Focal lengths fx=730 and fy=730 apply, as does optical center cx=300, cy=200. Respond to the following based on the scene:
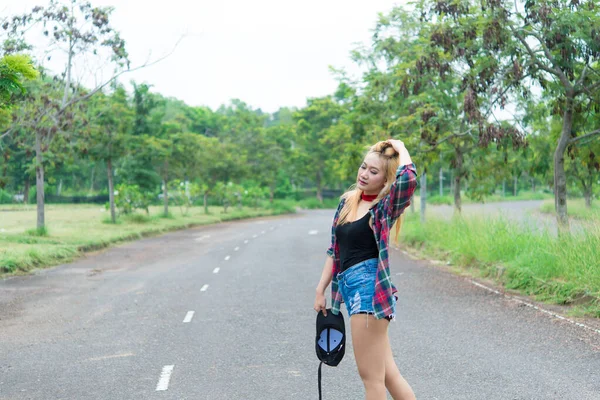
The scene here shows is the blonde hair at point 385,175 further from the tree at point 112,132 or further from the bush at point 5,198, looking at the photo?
the bush at point 5,198

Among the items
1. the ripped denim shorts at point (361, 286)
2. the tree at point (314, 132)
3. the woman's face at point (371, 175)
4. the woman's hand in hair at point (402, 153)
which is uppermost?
the tree at point (314, 132)

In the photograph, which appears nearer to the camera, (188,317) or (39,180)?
(188,317)

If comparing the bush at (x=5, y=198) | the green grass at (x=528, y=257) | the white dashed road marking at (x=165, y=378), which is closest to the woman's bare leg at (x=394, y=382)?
the white dashed road marking at (x=165, y=378)

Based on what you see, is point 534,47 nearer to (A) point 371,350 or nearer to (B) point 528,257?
(B) point 528,257

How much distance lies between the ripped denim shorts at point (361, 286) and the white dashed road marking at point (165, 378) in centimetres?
274

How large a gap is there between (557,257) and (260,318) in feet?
16.2

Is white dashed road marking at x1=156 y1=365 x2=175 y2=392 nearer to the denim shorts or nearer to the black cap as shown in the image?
the black cap

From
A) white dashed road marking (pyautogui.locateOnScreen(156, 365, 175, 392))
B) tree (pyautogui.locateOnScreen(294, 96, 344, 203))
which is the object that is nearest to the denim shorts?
white dashed road marking (pyautogui.locateOnScreen(156, 365, 175, 392))

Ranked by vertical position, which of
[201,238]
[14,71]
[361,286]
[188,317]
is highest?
[14,71]

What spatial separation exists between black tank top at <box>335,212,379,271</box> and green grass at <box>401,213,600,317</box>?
241 inches

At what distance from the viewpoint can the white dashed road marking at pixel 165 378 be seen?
6.34m

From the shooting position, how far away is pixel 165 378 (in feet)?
21.8

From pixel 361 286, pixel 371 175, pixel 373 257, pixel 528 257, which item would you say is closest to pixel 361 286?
pixel 361 286

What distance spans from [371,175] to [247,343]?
4.41m
